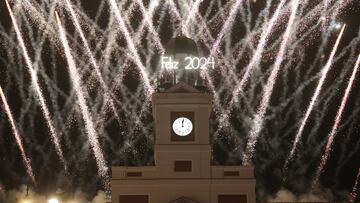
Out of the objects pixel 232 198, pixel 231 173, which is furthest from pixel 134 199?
pixel 231 173

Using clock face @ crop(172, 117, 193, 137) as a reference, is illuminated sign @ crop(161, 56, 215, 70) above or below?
above

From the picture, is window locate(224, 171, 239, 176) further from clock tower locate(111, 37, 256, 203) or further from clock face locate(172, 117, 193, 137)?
clock face locate(172, 117, 193, 137)

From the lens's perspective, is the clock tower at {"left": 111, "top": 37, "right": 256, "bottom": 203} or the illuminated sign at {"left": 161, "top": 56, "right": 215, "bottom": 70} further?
the illuminated sign at {"left": 161, "top": 56, "right": 215, "bottom": 70}

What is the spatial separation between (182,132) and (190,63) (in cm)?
408

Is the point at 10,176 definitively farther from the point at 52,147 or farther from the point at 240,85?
the point at 240,85

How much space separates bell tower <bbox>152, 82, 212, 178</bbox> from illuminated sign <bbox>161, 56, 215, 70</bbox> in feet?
4.59

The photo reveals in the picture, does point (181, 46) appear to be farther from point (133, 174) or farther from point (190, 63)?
point (133, 174)

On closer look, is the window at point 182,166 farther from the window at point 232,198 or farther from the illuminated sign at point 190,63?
the illuminated sign at point 190,63

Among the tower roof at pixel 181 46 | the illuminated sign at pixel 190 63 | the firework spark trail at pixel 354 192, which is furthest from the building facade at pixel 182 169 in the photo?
the firework spark trail at pixel 354 192

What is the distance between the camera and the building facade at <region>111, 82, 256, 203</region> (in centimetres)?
3462

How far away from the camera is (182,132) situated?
1411 inches

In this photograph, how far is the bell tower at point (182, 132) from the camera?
3538 cm

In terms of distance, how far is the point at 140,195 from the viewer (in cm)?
3456

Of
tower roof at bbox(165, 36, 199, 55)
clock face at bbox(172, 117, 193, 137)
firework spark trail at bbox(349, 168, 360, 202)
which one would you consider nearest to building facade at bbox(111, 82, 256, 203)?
clock face at bbox(172, 117, 193, 137)
